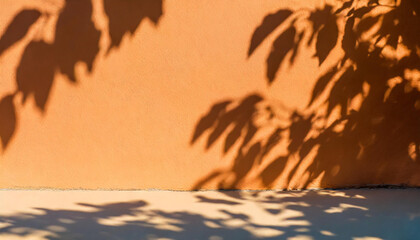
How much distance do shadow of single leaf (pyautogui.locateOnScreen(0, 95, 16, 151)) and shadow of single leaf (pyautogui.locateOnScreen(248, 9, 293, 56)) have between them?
8.30 feet

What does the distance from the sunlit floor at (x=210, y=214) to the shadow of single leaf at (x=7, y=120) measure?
567mm

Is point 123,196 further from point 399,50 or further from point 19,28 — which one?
point 399,50

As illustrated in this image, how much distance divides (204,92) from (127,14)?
113 cm

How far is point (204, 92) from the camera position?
5.47 meters

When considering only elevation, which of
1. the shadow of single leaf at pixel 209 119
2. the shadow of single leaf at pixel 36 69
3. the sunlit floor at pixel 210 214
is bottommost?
the sunlit floor at pixel 210 214

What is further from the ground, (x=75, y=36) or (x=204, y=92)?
(x=75, y=36)

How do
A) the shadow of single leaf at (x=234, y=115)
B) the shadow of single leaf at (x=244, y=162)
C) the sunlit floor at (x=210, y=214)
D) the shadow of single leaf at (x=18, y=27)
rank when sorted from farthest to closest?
the shadow of single leaf at (x=244, y=162) < the shadow of single leaf at (x=234, y=115) < the shadow of single leaf at (x=18, y=27) < the sunlit floor at (x=210, y=214)

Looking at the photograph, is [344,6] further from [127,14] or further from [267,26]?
[127,14]

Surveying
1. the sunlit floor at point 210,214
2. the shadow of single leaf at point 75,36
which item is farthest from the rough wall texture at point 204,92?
the sunlit floor at point 210,214

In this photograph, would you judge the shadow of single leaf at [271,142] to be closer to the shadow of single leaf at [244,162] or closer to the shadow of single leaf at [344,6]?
the shadow of single leaf at [244,162]

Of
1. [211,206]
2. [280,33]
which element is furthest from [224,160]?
[280,33]

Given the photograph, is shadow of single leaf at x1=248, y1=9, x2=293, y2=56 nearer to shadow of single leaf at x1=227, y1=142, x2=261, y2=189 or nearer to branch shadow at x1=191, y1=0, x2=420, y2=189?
branch shadow at x1=191, y1=0, x2=420, y2=189

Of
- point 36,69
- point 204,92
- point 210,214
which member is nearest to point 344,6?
point 204,92

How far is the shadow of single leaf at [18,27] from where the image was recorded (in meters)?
5.14
